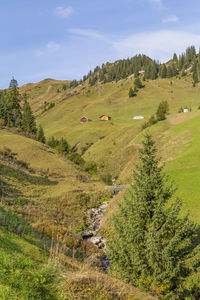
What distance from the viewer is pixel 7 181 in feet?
143

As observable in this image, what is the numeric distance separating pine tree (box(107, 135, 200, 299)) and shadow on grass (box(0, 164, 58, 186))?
34.2m

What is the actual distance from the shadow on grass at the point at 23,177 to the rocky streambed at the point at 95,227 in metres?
12.5

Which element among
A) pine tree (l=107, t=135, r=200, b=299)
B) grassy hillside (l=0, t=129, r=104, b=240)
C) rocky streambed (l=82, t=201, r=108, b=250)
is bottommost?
rocky streambed (l=82, t=201, r=108, b=250)

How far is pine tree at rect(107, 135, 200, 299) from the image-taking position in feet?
44.9

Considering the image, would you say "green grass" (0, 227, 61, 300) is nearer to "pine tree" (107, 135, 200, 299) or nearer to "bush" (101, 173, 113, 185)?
"pine tree" (107, 135, 200, 299)

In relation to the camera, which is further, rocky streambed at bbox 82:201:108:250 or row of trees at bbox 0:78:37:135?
row of trees at bbox 0:78:37:135

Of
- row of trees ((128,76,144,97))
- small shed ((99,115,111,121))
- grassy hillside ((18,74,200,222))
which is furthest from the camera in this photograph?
row of trees ((128,76,144,97))

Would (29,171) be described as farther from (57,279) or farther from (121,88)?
(121,88)

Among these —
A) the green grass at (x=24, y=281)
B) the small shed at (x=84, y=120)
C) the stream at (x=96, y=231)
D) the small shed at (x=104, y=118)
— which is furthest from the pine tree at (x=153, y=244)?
the small shed at (x=84, y=120)

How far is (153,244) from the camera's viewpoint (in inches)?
531

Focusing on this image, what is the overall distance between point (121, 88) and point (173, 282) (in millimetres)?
192648

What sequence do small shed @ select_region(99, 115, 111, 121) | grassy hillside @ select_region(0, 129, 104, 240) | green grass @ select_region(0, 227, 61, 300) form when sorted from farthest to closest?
small shed @ select_region(99, 115, 111, 121), grassy hillside @ select_region(0, 129, 104, 240), green grass @ select_region(0, 227, 61, 300)

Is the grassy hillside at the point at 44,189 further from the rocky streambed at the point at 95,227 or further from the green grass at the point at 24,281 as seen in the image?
the green grass at the point at 24,281

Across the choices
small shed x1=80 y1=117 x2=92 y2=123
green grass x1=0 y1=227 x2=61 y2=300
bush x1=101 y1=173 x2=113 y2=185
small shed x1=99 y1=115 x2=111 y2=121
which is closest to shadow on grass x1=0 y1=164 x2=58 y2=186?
bush x1=101 y1=173 x2=113 y2=185
